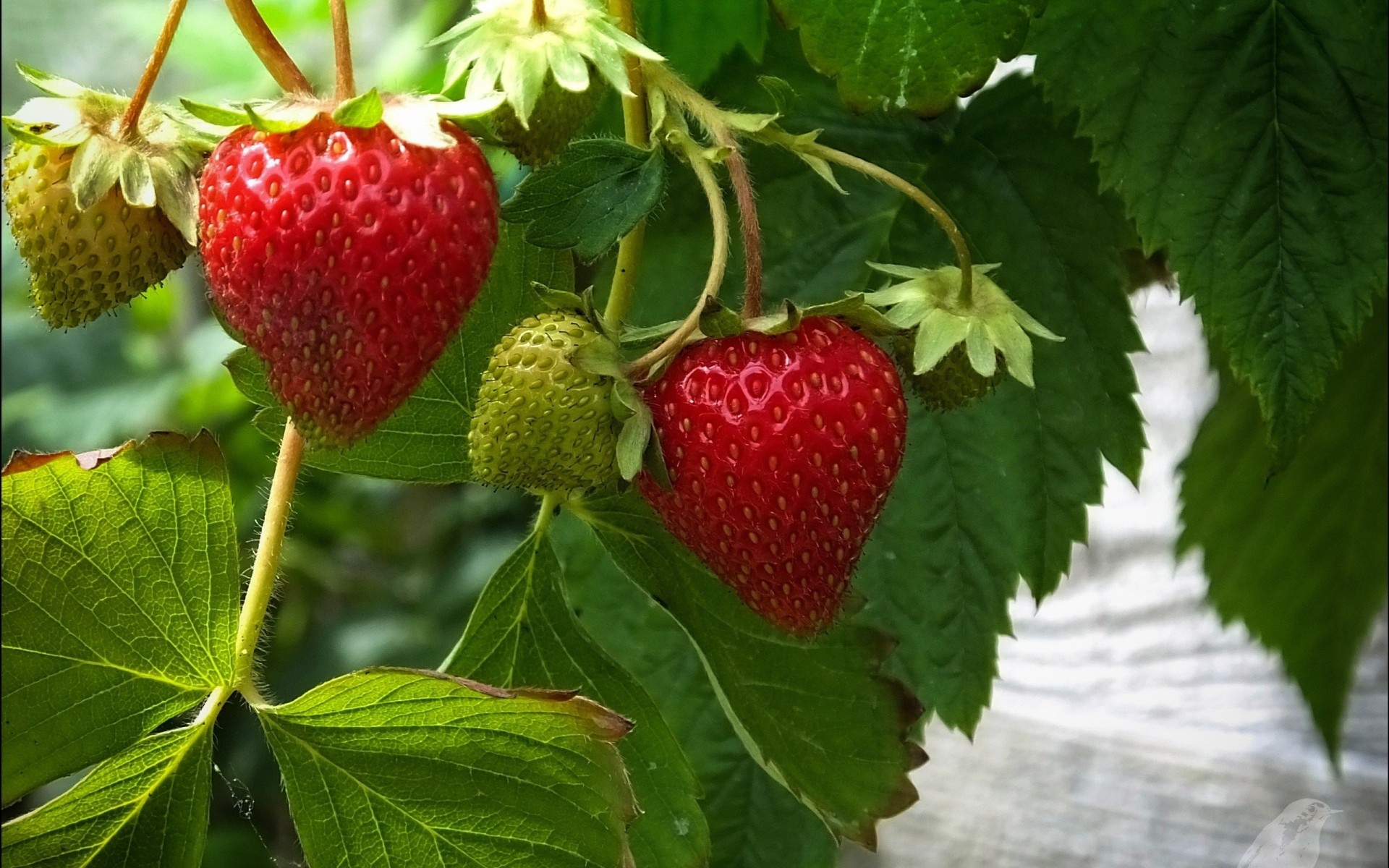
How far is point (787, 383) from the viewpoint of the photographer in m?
0.38

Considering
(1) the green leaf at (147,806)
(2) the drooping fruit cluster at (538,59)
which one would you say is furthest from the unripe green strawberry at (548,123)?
(1) the green leaf at (147,806)

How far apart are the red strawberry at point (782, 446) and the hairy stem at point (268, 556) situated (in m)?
0.12

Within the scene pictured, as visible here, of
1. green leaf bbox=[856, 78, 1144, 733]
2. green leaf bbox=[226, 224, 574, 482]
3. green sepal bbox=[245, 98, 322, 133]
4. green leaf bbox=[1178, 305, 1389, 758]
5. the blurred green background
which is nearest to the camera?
green sepal bbox=[245, 98, 322, 133]

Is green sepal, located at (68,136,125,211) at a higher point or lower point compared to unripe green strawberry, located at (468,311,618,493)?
higher

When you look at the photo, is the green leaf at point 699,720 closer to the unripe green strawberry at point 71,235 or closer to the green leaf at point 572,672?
the green leaf at point 572,672

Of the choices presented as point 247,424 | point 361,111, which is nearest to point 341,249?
point 361,111

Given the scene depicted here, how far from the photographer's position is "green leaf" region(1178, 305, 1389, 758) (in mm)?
695

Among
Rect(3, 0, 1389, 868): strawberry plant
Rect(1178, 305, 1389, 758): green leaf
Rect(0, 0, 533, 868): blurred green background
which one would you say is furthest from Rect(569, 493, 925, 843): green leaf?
Rect(0, 0, 533, 868): blurred green background

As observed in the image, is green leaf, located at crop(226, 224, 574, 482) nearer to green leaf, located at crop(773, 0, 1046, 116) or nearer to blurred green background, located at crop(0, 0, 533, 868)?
green leaf, located at crop(773, 0, 1046, 116)

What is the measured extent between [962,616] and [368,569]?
123 centimetres

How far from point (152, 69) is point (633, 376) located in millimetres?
166

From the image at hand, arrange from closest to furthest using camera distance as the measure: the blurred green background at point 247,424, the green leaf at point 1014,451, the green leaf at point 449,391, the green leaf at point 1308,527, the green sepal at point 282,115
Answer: the green sepal at point 282,115
the green leaf at point 449,391
the green leaf at point 1014,451
the green leaf at point 1308,527
the blurred green background at point 247,424

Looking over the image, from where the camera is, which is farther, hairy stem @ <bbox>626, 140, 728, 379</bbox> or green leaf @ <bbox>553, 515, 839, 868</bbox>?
green leaf @ <bbox>553, 515, 839, 868</bbox>

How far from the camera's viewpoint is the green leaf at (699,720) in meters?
0.54
